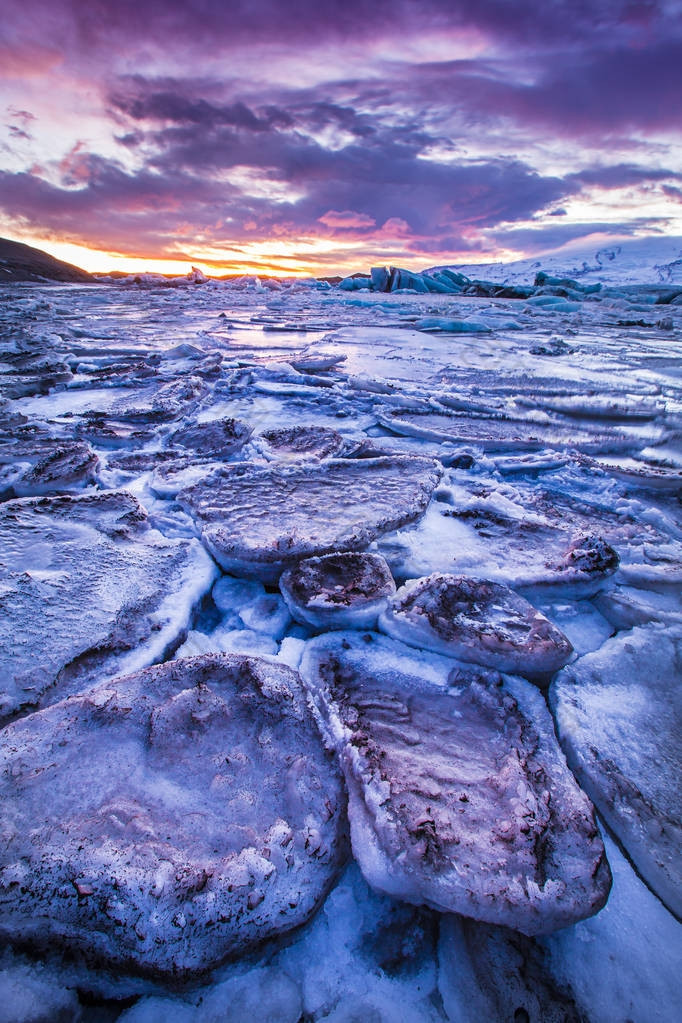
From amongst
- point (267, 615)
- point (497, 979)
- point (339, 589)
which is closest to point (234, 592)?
point (267, 615)

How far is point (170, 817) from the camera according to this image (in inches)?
29.5

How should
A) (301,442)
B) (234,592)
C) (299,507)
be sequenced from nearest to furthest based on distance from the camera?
(234,592) < (299,507) < (301,442)

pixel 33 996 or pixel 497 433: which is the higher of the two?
pixel 497 433

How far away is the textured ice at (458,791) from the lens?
0.68m

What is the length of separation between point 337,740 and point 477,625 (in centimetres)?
45

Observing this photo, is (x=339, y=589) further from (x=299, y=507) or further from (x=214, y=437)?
(x=214, y=437)

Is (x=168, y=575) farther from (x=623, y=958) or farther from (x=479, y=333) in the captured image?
(x=479, y=333)

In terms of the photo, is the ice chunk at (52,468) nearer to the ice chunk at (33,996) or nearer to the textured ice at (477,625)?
the textured ice at (477,625)

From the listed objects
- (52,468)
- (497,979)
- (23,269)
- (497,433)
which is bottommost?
(497,979)

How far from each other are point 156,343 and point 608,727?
20.9 feet

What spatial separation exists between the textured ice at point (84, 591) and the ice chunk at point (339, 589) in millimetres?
291

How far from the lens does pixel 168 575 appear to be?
1386 millimetres

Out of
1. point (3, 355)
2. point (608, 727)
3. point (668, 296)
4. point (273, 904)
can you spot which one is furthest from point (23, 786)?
point (668, 296)

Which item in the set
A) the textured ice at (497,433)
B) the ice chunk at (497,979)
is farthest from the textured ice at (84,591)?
the textured ice at (497,433)
